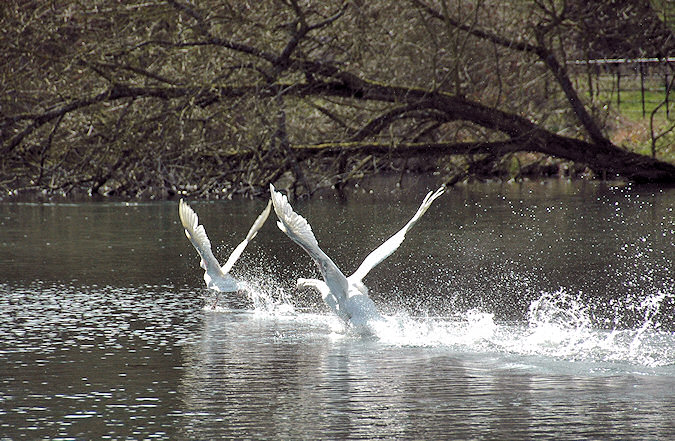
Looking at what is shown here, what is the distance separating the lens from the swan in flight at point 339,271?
38.2 feet

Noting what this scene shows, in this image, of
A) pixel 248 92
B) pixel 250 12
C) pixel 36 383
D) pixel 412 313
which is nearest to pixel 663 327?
pixel 412 313

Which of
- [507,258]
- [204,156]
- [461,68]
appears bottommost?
[507,258]

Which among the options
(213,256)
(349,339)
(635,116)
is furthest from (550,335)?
(635,116)

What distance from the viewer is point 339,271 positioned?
1187 centimetres

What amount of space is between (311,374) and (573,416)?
2377mm

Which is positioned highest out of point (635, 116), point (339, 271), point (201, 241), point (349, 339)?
point (635, 116)

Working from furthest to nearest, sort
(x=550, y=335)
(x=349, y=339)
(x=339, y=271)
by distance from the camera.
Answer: (x=339, y=271) < (x=349, y=339) < (x=550, y=335)

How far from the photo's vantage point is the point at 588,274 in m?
15.6

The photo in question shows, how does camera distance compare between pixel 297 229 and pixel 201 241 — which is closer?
pixel 297 229

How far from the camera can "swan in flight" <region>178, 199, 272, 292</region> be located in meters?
14.2

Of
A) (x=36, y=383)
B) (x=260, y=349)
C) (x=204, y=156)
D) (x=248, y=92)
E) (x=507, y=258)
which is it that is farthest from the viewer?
(x=204, y=156)

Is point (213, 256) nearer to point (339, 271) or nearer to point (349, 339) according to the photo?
point (339, 271)

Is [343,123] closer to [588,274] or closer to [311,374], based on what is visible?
[588,274]

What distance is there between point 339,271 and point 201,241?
3.19 metres
